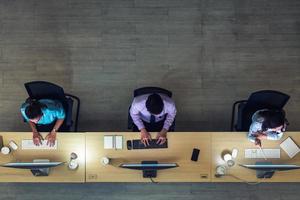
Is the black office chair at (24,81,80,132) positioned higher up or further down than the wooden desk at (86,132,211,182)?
higher up

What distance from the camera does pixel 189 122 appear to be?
5.13 m

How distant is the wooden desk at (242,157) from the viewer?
411 cm

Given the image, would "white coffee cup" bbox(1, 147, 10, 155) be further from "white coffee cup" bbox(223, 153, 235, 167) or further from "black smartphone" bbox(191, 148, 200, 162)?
"white coffee cup" bbox(223, 153, 235, 167)

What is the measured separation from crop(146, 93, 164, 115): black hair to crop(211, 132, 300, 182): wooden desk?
2.59 ft

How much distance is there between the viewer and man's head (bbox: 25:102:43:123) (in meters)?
3.80

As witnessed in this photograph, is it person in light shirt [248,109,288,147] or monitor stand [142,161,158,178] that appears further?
monitor stand [142,161,158,178]

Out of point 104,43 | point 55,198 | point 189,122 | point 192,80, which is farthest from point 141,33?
point 55,198

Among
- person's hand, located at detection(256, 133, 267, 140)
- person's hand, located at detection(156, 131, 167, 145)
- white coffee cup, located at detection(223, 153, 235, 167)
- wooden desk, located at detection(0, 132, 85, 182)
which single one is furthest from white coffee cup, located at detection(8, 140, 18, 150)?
person's hand, located at detection(256, 133, 267, 140)

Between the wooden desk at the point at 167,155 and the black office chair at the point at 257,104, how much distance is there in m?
0.57

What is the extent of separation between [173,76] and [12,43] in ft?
7.34

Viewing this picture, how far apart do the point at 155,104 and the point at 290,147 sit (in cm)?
158

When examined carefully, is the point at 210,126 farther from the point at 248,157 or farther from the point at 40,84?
the point at 40,84

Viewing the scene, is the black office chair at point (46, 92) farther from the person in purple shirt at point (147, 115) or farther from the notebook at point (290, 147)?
the notebook at point (290, 147)

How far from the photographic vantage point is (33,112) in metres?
3.80
